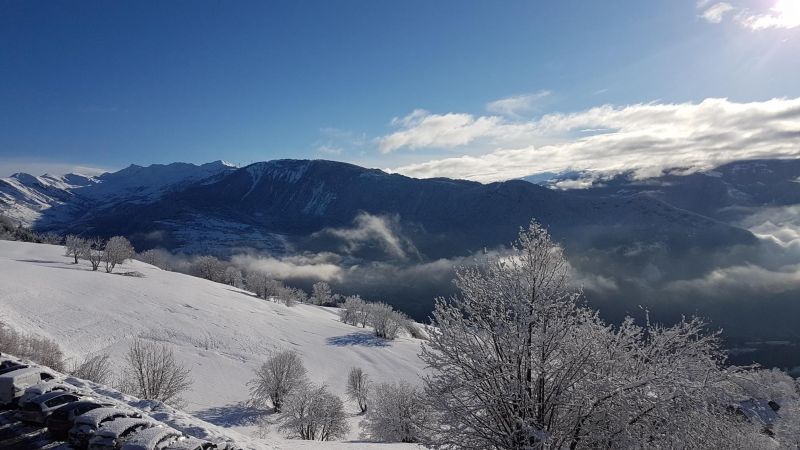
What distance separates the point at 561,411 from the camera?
10.2 m

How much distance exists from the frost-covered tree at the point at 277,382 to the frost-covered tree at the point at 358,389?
788 cm

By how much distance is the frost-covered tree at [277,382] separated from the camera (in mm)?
42250

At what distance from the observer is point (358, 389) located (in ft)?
170

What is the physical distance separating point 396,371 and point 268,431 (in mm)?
27833

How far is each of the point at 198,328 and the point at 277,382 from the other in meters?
18.0

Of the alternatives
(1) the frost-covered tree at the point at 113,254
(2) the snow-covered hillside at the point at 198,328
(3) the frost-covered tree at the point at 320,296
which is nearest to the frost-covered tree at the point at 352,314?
(2) the snow-covered hillside at the point at 198,328

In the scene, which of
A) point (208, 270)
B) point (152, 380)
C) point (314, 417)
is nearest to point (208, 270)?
point (208, 270)

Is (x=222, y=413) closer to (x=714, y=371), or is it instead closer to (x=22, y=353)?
(x=22, y=353)

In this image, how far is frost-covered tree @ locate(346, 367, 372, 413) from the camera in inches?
2036

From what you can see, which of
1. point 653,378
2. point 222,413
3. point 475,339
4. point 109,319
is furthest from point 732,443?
point 109,319

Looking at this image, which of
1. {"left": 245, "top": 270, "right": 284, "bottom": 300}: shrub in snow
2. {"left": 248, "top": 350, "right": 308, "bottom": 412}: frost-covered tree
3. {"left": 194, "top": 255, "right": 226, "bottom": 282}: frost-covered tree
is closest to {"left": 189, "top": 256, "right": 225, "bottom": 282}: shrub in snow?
{"left": 194, "top": 255, "right": 226, "bottom": 282}: frost-covered tree

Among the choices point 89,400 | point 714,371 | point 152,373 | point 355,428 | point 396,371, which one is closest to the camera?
point 89,400

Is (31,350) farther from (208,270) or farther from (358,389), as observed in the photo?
(208,270)

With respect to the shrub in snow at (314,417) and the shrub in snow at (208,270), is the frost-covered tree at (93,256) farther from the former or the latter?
the shrub in snow at (314,417)
